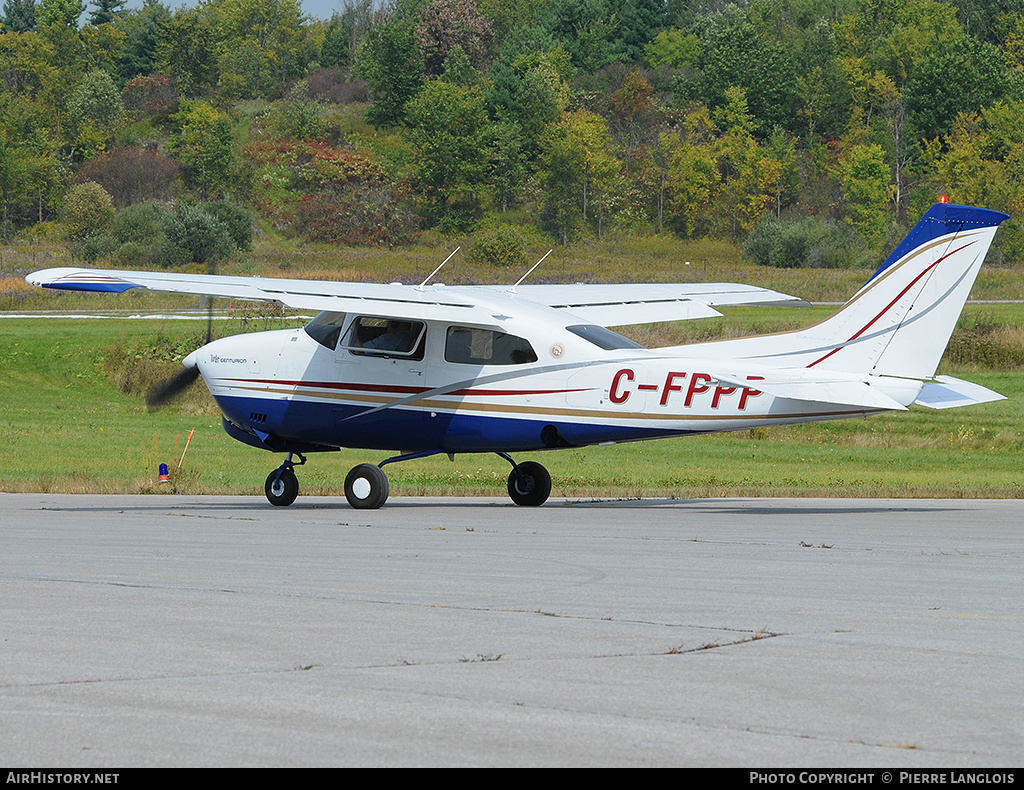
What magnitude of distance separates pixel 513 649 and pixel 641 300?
1383cm

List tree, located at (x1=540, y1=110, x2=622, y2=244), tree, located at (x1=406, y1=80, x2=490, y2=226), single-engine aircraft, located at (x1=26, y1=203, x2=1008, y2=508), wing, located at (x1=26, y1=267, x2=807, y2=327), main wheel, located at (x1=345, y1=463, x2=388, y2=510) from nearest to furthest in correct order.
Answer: single-engine aircraft, located at (x1=26, y1=203, x2=1008, y2=508) < wing, located at (x1=26, y1=267, x2=807, y2=327) < main wheel, located at (x1=345, y1=463, x2=388, y2=510) < tree, located at (x1=540, y1=110, x2=622, y2=244) < tree, located at (x1=406, y1=80, x2=490, y2=226)

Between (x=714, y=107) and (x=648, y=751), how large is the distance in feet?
390

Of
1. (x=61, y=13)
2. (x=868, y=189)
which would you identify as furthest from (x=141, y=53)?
(x=868, y=189)

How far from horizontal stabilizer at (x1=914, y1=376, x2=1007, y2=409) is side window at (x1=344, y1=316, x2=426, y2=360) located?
22.1 feet

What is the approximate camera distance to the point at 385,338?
18812 mm

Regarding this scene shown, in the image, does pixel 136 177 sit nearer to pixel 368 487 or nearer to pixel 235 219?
pixel 235 219

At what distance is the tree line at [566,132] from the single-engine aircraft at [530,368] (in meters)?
63.9

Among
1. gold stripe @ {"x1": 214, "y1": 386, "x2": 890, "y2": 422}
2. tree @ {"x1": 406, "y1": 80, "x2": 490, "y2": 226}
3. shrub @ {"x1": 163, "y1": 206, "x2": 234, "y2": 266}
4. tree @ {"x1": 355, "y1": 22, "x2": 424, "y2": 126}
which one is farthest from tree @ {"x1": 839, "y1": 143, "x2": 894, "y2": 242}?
gold stripe @ {"x1": 214, "y1": 386, "x2": 890, "y2": 422}

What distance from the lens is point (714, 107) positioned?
120m

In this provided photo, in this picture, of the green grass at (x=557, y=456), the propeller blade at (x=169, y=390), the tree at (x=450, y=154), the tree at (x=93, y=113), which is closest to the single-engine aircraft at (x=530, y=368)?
the propeller blade at (x=169, y=390)

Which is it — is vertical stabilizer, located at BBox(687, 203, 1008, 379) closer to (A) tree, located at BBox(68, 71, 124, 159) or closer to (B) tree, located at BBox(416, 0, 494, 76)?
(A) tree, located at BBox(68, 71, 124, 159)

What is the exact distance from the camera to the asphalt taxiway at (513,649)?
559cm

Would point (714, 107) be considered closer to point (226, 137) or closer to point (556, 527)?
point (226, 137)

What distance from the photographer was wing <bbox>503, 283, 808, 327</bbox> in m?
20.7
